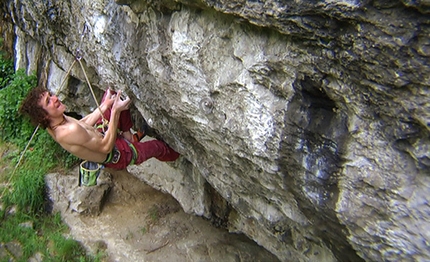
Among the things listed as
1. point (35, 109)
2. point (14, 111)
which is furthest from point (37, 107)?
point (14, 111)

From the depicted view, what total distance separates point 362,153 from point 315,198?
54 cm

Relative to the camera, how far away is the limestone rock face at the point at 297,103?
191cm

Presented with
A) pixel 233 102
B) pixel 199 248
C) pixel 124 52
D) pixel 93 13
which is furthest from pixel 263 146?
pixel 199 248

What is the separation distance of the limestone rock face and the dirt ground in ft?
3.68

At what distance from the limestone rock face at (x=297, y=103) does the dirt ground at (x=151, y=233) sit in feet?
3.68

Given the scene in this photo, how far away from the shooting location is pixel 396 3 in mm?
1718

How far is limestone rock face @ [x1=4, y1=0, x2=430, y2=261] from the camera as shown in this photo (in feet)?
6.26

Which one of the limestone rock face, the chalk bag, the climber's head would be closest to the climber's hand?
the limestone rock face

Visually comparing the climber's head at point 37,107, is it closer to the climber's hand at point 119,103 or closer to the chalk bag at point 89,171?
the climber's hand at point 119,103

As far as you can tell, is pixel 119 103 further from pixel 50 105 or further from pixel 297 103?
pixel 297 103

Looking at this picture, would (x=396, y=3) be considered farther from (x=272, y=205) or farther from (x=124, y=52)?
(x=124, y=52)

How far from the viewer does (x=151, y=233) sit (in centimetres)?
525

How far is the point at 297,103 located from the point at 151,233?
3.57m

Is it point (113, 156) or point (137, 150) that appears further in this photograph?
point (137, 150)
